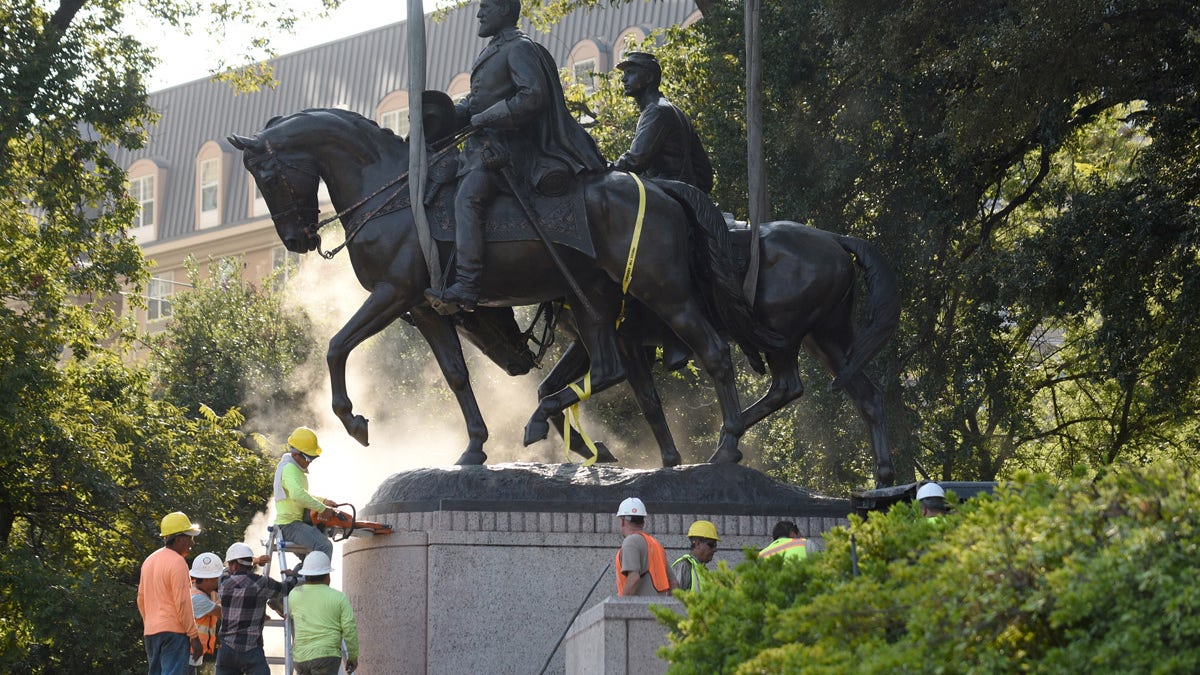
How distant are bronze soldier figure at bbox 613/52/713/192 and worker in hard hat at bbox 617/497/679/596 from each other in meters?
4.39

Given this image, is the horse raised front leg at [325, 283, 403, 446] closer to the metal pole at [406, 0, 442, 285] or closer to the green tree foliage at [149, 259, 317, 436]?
→ the metal pole at [406, 0, 442, 285]

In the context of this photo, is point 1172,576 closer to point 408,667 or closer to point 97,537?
point 408,667

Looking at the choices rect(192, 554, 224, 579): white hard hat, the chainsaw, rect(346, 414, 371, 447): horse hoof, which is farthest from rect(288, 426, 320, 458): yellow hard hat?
rect(346, 414, 371, 447): horse hoof

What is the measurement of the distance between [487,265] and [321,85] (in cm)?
5046

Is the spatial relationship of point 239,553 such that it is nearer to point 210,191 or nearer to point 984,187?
point 984,187

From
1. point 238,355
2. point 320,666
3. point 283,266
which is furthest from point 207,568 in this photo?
point 283,266

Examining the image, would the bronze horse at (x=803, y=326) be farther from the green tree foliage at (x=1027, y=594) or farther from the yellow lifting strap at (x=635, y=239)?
the green tree foliage at (x=1027, y=594)

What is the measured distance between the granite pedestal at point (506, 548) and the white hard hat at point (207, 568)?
1284mm

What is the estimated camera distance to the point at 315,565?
429 inches

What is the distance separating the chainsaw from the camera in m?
12.4

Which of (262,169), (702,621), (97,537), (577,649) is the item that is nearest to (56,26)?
(97,537)

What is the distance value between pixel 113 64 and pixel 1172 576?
24876mm

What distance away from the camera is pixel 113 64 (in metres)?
27.8

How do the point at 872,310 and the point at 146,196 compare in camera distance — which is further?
the point at 146,196
